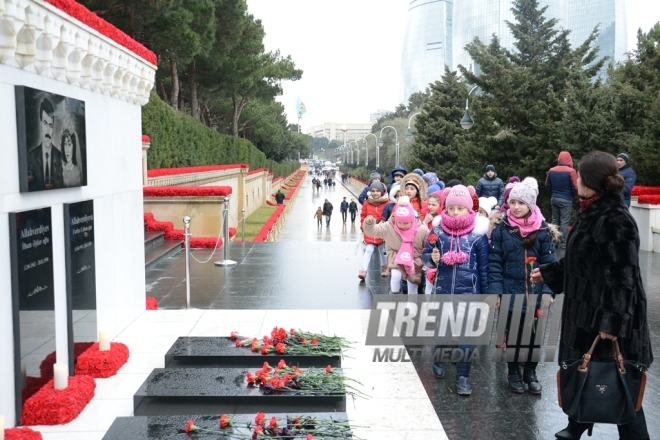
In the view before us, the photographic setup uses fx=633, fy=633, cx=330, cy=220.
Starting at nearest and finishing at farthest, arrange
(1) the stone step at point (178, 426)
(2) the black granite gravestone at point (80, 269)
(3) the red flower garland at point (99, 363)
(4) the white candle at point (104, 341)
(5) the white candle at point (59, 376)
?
Result: (1) the stone step at point (178, 426) < (5) the white candle at point (59, 376) < (2) the black granite gravestone at point (80, 269) < (3) the red flower garland at point (99, 363) < (4) the white candle at point (104, 341)

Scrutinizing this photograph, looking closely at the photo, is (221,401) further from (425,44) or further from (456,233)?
(425,44)

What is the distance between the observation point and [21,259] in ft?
15.2

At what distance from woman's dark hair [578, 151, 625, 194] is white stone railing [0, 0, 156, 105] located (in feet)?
13.3

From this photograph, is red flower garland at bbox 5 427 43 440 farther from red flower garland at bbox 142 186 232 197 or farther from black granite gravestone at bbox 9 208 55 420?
red flower garland at bbox 142 186 232 197

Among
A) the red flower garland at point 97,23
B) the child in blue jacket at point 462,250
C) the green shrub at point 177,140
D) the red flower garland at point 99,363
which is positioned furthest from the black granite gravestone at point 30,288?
the green shrub at point 177,140

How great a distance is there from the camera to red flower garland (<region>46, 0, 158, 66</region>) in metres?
5.39

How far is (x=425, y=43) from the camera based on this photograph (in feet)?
496


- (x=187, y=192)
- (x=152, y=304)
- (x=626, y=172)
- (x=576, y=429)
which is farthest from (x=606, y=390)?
(x=187, y=192)

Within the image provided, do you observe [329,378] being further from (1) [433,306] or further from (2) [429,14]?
(2) [429,14]

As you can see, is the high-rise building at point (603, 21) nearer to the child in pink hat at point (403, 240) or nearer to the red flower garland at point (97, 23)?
the child in pink hat at point (403, 240)

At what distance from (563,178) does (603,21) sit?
108m

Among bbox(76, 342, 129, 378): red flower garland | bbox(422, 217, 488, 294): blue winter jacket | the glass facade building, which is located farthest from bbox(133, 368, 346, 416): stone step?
the glass facade building

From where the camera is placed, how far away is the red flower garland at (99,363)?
571cm

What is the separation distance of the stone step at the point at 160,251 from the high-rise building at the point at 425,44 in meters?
137
